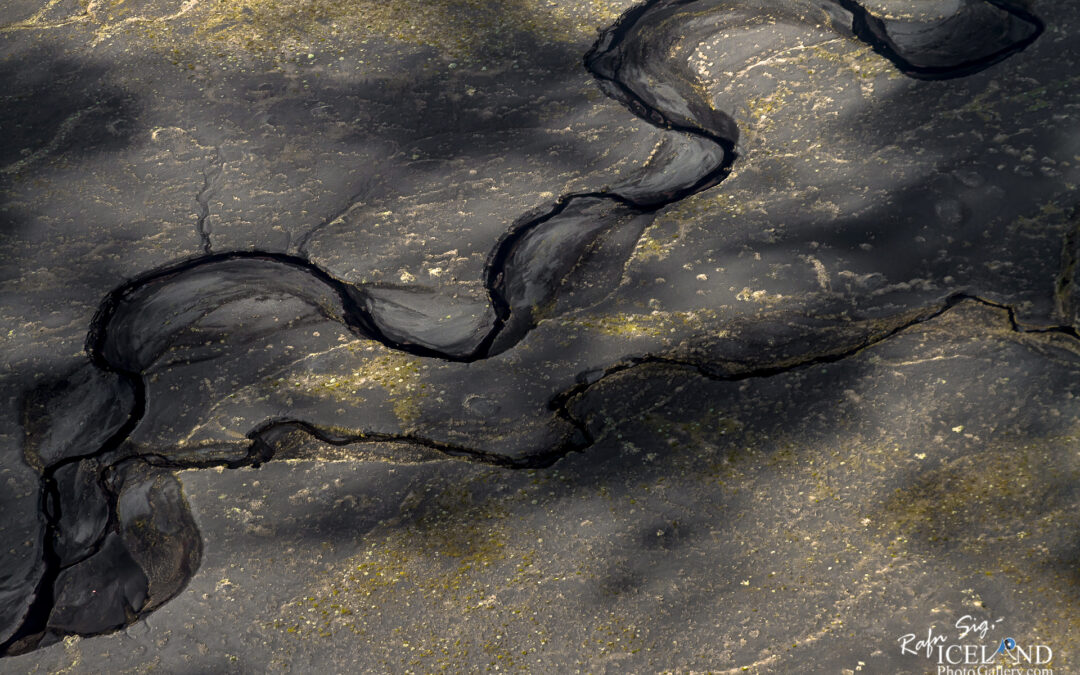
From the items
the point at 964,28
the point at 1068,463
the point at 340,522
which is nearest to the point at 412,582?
the point at 340,522

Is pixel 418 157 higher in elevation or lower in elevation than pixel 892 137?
lower

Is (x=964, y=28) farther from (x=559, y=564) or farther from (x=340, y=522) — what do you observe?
(x=340, y=522)

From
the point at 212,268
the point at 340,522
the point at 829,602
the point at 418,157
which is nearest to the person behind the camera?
the point at 829,602

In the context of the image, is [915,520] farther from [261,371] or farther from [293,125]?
[293,125]

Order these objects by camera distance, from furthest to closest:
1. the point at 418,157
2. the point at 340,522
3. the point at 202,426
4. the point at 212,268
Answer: the point at 418,157 < the point at 212,268 < the point at 202,426 < the point at 340,522

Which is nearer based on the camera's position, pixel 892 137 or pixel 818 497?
pixel 818 497

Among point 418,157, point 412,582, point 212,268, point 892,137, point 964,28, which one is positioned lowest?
point 412,582

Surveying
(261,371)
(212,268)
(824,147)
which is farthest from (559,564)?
(824,147)
